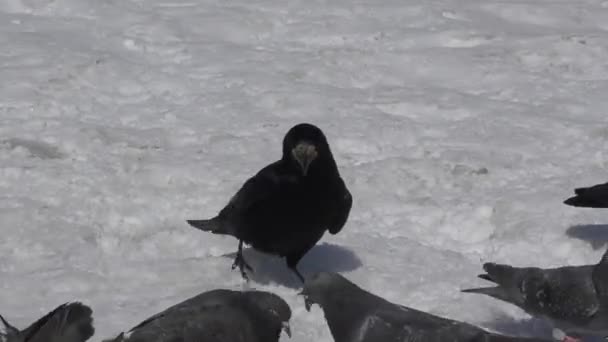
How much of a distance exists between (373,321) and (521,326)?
1.15 m

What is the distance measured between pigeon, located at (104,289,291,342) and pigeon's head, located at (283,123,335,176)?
3.80 feet

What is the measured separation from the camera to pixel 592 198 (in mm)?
7336

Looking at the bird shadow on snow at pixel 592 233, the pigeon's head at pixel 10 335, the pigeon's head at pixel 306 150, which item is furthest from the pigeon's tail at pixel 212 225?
the bird shadow on snow at pixel 592 233

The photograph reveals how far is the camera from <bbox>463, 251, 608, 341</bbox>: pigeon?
18.8 ft

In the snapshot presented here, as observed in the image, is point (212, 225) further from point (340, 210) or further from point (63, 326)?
point (63, 326)

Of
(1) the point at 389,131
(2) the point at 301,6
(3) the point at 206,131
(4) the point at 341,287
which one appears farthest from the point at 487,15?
(4) the point at 341,287

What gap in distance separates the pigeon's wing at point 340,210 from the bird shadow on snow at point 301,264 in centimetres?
27

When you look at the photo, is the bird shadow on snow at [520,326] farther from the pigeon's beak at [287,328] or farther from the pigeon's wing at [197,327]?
the pigeon's wing at [197,327]

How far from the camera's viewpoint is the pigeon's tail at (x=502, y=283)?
6.02 metres

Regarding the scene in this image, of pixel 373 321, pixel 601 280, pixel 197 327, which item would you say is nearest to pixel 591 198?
pixel 601 280

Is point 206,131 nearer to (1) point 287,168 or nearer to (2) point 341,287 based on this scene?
(1) point 287,168

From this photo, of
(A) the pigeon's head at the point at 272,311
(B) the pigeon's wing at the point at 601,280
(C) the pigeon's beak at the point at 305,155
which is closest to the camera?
(A) the pigeon's head at the point at 272,311

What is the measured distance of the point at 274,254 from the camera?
699 centimetres

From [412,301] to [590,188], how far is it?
158 centimetres
